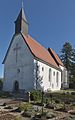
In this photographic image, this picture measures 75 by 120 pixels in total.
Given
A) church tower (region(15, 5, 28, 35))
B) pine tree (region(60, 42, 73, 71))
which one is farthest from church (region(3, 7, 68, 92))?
pine tree (region(60, 42, 73, 71))

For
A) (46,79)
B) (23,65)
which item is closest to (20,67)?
(23,65)

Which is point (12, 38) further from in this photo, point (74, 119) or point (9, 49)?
point (74, 119)

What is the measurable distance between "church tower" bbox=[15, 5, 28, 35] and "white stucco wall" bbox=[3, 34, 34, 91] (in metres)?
1.30

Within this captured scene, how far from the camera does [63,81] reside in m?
55.2

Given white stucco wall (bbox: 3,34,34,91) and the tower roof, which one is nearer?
white stucco wall (bbox: 3,34,34,91)

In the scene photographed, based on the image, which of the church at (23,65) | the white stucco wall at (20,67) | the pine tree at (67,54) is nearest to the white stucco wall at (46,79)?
the church at (23,65)

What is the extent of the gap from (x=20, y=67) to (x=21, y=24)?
838 centimetres

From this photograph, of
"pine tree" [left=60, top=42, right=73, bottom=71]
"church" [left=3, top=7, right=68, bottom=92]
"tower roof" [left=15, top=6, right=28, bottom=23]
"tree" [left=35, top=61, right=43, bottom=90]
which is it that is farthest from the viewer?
"pine tree" [left=60, top=42, right=73, bottom=71]

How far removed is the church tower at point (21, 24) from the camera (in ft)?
130

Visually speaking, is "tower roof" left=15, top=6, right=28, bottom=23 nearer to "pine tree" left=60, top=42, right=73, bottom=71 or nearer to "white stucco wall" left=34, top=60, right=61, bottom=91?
"white stucco wall" left=34, top=60, right=61, bottom=91

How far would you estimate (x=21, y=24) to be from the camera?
39.6 m

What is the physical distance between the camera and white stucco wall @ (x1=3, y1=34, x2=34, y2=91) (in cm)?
3669

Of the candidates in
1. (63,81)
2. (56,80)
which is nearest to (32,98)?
(56,80)

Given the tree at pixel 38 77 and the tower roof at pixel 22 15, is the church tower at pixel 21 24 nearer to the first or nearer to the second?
the tower roof at pixel 22 15
